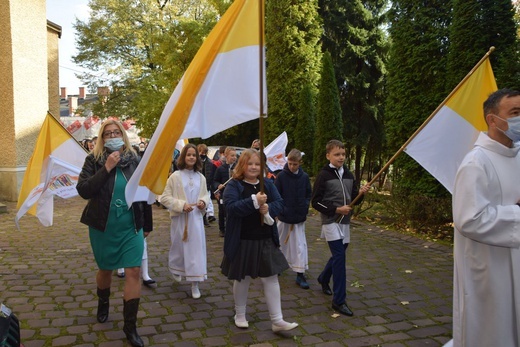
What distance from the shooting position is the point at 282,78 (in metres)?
19.5

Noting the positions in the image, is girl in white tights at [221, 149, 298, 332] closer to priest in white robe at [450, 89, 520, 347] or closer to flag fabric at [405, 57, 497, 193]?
flag fabric at [405, 57, 497, 193]

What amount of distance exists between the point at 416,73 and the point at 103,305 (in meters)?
8.39

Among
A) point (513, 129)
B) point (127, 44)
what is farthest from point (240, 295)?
point (127, 44)

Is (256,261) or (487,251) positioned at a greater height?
(487,251)

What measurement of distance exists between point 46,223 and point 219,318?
281 cm

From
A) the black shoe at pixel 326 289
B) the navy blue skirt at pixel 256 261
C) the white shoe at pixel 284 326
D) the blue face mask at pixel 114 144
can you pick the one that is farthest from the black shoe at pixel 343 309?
the blue face mask at pixel 114 144

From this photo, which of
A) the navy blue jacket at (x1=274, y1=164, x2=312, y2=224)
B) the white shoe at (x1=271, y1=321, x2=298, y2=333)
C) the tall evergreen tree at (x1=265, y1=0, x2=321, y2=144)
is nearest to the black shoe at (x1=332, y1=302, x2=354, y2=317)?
the white shoe at (x1=271, y1=321, x2=298, y2=333)

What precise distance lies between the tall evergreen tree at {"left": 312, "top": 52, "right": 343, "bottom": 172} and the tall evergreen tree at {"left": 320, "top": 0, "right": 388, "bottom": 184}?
594cm

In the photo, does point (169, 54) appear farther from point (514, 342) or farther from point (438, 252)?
point (514, 342)

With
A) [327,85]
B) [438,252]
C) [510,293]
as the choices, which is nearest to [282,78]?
[327,85]

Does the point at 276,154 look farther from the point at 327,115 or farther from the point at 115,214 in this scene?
the point at 115,214

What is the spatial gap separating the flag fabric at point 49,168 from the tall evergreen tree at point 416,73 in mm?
7050

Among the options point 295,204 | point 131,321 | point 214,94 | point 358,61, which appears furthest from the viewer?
point 358,61

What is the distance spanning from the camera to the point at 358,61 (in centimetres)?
2042
